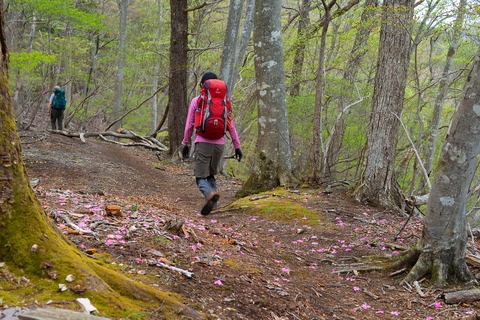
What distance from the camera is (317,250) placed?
16.9 feet

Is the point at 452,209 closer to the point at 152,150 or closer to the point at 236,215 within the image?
the point at 236,215

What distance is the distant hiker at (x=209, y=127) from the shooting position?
5543mm

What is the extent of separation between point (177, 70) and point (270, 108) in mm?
5585

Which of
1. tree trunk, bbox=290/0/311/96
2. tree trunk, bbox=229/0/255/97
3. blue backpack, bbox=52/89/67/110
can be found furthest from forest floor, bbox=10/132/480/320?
tree trunk, bbox=290/0/311/96

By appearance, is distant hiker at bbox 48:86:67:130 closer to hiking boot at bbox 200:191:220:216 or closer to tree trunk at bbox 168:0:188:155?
tree trunk at bbox 168:0:188:155

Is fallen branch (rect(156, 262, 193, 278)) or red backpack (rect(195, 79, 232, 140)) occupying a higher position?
red backpack (rect(195, 79, 232, 140))

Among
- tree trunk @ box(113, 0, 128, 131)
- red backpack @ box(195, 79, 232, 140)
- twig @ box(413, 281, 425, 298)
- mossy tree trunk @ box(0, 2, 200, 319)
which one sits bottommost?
twig @ box(413, 281, 425, 298)

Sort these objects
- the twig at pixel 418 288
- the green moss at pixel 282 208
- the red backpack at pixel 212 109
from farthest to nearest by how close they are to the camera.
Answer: the green moss at pixel 282 208 → the red backpack at pixel 212 109 → the twig at pixel 418 288

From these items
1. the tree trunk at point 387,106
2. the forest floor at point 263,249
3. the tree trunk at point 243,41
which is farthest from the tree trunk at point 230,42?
the tree trunk at point 387,106

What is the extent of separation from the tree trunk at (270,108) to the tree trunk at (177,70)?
5.06m

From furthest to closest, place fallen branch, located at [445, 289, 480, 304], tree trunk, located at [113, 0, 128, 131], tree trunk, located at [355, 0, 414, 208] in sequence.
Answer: tree trunk, located at [113, 0, 128, 131]
tree trunk, located at [355, 0, 414, 208]
fallen branch, located at [445, 289, 480, 304]

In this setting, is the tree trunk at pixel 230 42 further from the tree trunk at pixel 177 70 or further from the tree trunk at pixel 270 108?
the tree trunk at pixel 270 108

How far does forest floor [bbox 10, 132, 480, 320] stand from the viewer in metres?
2.91

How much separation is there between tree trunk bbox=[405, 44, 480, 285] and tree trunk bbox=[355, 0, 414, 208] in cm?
298
